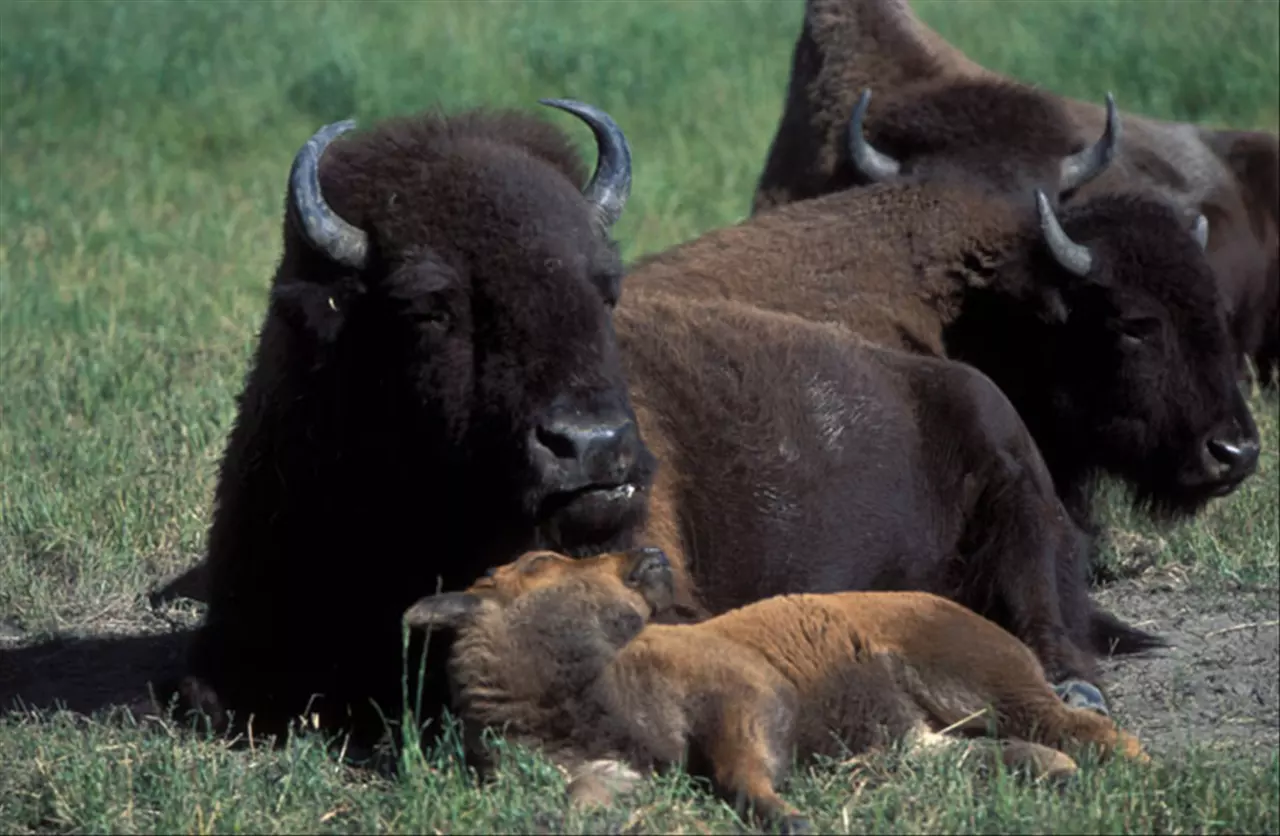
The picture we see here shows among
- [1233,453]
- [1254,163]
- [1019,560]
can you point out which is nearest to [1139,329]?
[1233,453]

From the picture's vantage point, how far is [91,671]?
646cm

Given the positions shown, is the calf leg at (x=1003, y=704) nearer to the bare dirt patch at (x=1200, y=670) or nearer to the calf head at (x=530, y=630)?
the bare dirt patch at (x=1200, y=670)

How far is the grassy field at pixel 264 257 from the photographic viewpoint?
183 inches

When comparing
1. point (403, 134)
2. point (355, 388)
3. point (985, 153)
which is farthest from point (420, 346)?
point (985, 153)

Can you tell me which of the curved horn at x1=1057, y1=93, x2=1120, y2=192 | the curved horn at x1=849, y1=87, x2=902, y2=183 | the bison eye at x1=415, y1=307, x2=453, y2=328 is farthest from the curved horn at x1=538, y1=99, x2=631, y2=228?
the curved horn at x1=1057, y1=93, x2=1120, y2=192

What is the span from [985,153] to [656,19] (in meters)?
13.0

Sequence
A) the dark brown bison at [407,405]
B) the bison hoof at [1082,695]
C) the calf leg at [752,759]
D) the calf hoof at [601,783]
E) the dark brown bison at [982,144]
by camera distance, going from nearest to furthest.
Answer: the calf leg at [752,759] < the calf hoof at [601,783] < the dark brown bison at [407,405] < the bison hoof at [1082,695] < the dark brown bison at [982,144]

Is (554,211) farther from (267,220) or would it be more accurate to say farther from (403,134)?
(267,220)

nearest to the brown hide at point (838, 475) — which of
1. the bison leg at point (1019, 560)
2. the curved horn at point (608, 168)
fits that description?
the bison leg at point (1019, 560)

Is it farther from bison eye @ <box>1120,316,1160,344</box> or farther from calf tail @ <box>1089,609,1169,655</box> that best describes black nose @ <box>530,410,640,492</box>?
bison eye @ <box>1120,316,1160,344</box>

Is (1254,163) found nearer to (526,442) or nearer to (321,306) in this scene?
(321,306)

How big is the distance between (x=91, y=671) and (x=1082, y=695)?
286 centimetres

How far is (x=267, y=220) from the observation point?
1365 cm

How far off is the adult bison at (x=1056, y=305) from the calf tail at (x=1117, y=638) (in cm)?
94
